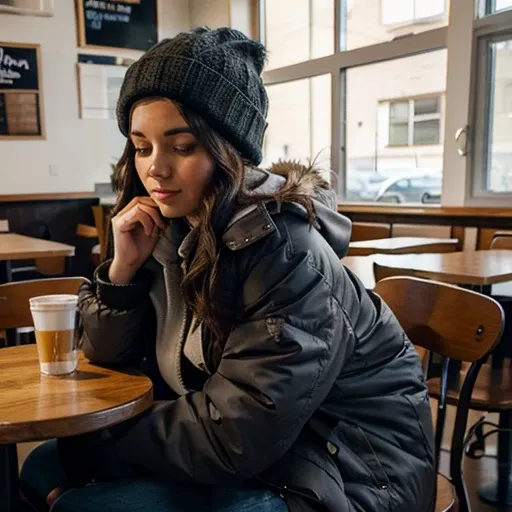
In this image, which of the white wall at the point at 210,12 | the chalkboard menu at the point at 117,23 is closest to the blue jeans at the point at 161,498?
the chalkboard menu at the point at 117,23

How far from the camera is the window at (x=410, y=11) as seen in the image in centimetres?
459

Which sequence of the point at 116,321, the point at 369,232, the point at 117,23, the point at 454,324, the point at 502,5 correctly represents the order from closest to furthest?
the point at 116,321 < the point at 454,324 < the point at 502,5 < the point at 369,232 < the point at 117,23

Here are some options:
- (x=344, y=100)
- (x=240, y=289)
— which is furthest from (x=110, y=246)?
(x=344, y=100)

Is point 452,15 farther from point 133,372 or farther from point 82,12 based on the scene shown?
point 133,372

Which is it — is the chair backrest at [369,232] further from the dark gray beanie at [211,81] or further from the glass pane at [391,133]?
the dark gray beanie at [211,81]

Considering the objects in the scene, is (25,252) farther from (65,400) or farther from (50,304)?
(65,400)

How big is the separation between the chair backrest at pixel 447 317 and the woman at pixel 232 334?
0.36 metres

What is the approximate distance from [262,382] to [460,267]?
5.37ft

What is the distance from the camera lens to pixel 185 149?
1041 millimetres

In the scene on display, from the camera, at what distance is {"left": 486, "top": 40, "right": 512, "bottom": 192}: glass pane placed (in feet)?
13.7

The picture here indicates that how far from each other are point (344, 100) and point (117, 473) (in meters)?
4.96

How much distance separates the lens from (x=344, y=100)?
18.1 feet

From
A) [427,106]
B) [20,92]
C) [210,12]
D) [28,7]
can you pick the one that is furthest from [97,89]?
[427,106]

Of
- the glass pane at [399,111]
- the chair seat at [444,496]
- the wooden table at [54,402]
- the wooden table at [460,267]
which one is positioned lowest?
the chair seat at [444,496]
